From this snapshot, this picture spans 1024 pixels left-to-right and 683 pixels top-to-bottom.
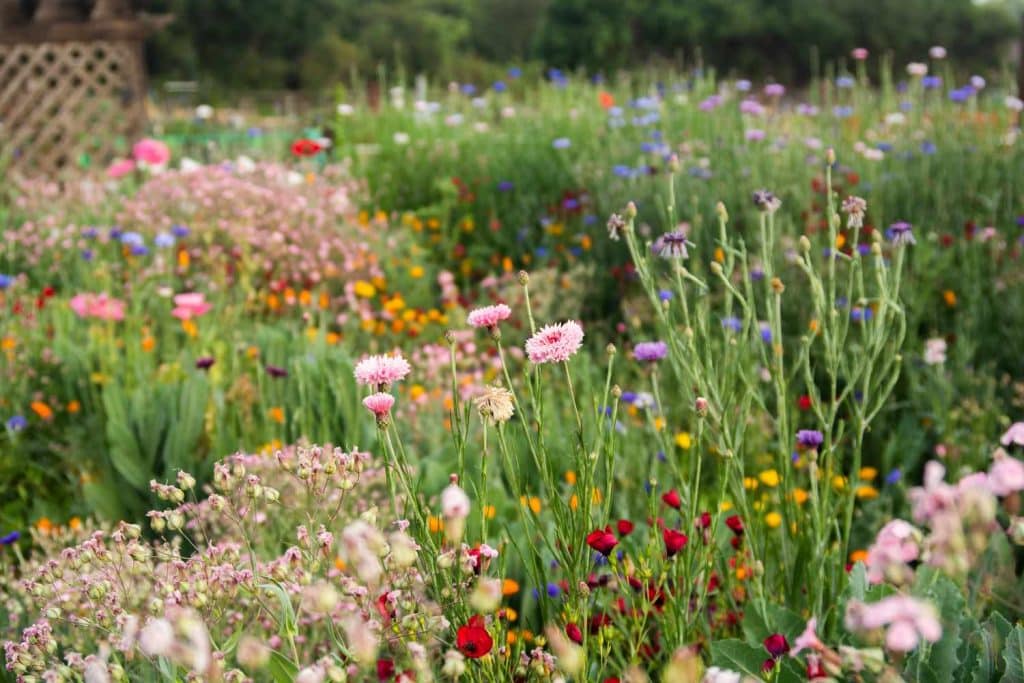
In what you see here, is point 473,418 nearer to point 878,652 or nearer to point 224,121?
point 878,652

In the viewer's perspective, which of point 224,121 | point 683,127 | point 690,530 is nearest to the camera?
point 690,530

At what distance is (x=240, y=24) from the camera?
31.4 metres

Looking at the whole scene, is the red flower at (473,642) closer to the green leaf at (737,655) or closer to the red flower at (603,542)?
the red flower at (603,542)

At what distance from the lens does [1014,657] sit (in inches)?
52.7

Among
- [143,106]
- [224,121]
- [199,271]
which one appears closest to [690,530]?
[199,271]

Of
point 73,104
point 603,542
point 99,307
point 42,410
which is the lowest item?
point 42,410


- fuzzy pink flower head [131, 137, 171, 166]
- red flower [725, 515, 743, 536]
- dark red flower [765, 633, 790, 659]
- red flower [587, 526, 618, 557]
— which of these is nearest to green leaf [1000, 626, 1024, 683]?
dark red flower [765, 633, 790, 659]

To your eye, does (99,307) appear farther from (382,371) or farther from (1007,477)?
(1007,477)

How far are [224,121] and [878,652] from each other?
1729cm

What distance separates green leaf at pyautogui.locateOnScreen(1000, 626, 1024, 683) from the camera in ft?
4.35

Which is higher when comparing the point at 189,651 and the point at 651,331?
the point at 189,651

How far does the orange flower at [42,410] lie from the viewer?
3107 millimetres

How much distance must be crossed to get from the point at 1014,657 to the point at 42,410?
9.15ft

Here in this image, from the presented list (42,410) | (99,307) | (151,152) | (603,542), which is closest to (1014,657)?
(603,542)
